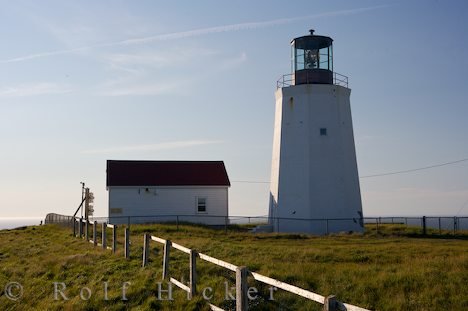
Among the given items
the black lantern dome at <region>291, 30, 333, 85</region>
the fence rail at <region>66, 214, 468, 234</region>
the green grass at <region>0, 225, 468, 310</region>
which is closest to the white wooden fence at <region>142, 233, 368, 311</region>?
the green grass at <region>0, 225, 468, 310</region>

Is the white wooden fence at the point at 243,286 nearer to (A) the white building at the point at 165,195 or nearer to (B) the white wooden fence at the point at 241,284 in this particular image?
(B) the white wooden fence at the point at 241,284

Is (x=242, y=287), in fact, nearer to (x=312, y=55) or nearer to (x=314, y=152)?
(x=314, y=152)

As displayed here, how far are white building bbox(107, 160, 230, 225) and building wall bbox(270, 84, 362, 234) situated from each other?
22.8 feet

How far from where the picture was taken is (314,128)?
104 ft

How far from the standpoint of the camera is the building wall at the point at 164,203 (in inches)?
1475

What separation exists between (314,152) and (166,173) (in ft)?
41.3

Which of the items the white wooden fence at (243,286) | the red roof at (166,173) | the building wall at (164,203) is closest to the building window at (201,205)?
the building wall at (164,203)

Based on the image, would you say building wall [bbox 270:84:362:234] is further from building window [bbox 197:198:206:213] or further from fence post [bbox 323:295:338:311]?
fence post [bbox 323:295:338:311]

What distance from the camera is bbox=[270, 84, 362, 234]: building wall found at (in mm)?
31062

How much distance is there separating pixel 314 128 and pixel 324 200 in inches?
162

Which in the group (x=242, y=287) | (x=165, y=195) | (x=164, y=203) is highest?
(x=165, y=195)

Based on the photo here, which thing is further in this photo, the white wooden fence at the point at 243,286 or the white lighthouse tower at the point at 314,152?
the white lighthouse tower at the point at 314,152

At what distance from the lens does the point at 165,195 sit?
38.3 m

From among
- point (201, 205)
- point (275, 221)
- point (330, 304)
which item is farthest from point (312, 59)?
point (330, 304)
